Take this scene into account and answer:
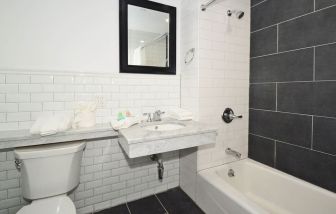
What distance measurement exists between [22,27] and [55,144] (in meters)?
0.96

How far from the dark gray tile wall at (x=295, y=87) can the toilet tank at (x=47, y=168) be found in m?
1.84

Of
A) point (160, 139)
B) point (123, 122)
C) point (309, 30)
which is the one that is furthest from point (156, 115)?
point (309, 30)

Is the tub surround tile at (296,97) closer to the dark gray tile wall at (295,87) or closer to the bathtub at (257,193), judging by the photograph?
the dark gray tile wall at (295,87)

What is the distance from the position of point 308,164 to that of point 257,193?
0.58m

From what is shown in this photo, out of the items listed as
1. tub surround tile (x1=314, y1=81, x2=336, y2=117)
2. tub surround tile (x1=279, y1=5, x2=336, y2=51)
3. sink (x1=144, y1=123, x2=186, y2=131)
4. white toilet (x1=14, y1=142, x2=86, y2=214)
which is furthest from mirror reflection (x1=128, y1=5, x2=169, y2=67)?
tub surround tile (x1=314, y1=81, x2=336, y2=117)

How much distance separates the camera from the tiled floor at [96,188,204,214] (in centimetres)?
171

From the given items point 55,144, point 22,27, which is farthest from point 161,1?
point 55,144

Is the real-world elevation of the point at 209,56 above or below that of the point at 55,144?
above

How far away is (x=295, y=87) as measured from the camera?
5.26ft

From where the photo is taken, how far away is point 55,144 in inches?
53.4

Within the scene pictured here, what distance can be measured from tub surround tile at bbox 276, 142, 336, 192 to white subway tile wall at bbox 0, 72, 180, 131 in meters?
1.25

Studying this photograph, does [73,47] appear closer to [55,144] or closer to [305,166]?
[55,144]

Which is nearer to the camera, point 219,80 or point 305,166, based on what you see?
point 305,166

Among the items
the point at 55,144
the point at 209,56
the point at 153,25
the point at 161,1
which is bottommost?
the point at 55,144
